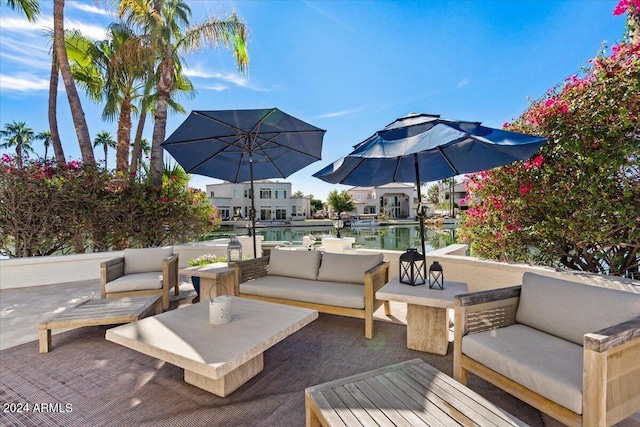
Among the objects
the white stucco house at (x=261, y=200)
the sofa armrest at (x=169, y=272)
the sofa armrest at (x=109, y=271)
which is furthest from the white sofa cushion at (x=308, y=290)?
the white stucco house at (x=261, y=200)

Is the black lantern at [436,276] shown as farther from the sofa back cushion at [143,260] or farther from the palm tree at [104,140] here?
the palm tree at [104,140]

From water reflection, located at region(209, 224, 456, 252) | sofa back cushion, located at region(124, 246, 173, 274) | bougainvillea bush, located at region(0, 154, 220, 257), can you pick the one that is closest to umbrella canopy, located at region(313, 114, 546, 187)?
sofa back cushion, located at region(124, 246, 173, 274)

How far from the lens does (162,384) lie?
7.36 ft

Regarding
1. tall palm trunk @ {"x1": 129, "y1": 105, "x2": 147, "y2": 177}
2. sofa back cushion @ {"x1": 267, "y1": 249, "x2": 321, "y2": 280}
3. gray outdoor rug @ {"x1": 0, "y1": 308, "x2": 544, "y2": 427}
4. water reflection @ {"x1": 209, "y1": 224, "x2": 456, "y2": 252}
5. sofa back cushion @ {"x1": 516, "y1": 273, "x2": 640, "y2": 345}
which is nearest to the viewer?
sofa back cushion @ {"x1": 516, "y1": 273, "x2": 640, "y2": 345}

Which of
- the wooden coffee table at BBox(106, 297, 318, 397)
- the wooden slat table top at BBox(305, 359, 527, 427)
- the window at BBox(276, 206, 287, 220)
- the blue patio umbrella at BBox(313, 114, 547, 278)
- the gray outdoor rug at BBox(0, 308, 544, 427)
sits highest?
the blue patio umbrella at BBox(313, 114, 547, 278)

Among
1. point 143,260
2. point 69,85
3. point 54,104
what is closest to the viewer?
point 143,260

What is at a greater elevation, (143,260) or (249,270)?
(143,260)

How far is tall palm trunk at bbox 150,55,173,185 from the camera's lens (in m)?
6.84

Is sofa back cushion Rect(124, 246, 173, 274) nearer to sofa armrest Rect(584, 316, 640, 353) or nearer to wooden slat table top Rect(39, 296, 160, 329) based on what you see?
wooden slat table top Rect(39, 296, 160, 329)

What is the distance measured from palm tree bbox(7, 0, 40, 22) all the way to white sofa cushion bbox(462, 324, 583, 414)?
10004 mm

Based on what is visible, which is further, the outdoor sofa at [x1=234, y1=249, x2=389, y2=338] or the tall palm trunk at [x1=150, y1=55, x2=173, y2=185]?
the tall palm trunk at [x1=150, y1=55, x2=173, y2=185]

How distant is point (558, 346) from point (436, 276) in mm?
1056

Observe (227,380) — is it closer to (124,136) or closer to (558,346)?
(558,346)

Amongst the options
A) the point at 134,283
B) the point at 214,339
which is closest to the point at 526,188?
the point at 214,339
